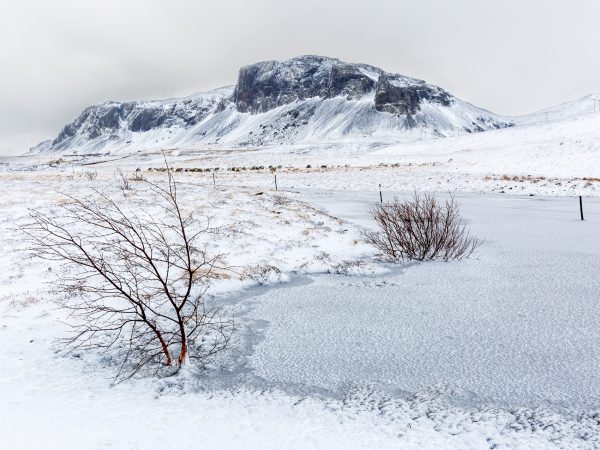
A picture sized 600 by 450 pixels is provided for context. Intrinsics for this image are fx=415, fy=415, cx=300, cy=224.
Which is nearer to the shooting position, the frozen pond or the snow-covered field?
A: the snow-covered field

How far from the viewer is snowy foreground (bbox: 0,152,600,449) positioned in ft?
10.2

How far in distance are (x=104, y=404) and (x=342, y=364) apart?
220 cm

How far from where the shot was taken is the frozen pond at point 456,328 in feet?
12.3

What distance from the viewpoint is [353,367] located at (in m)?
4.11

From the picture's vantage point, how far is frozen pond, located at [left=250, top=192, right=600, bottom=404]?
3.75 metres

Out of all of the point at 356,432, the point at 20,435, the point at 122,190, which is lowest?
the point at 356,432

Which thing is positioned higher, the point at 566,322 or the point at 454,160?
the point at 454,160

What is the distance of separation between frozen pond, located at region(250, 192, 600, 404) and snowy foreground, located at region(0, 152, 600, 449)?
2cm

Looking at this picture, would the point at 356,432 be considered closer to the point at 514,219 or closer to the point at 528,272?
→ the point at 528,272

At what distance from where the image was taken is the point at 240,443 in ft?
10.00

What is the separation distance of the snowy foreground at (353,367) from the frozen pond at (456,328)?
21 millimetres

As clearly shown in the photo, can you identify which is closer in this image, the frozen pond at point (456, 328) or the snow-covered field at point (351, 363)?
the snow-covered field at point (351, 363)

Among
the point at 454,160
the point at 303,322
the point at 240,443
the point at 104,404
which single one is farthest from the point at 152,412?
the point at 454,160

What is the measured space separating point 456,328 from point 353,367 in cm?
148
